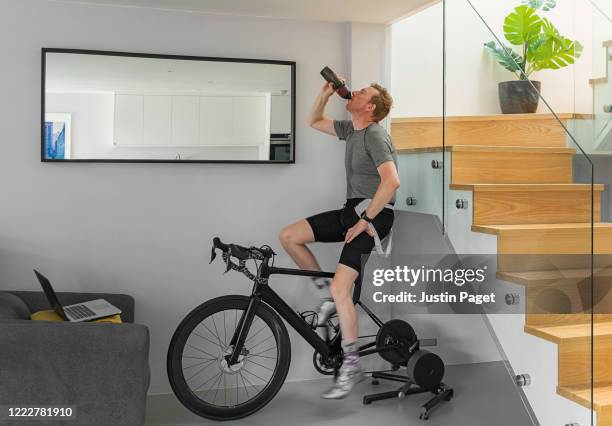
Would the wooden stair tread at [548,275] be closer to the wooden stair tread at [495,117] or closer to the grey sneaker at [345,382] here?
the wooden stair tread at [495,117]

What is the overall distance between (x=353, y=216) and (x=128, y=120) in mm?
1451

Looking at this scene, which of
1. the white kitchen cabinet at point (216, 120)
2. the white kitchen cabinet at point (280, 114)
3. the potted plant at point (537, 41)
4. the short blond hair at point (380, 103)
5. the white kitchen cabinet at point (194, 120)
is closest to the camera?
the short blond hair at point (380, 103)

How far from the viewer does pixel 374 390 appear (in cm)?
399

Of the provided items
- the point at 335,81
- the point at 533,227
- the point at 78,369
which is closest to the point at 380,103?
the point at 335,81

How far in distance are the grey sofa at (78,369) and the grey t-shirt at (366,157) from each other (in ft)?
4.69

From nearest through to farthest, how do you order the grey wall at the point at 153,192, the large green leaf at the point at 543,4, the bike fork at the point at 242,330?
the bike fork at the point at 242,330 → the grey wall at the point at 153,192 → the large green leaf at the point at 543,4

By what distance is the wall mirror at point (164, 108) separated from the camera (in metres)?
3.67

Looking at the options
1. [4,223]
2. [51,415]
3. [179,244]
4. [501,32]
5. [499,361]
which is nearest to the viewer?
[51,415]

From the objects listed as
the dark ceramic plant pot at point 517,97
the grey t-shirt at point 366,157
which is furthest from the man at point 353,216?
the dark ceramic plant pot at point 517,97

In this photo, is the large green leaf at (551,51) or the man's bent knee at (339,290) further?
the large green leaf at (551,51)

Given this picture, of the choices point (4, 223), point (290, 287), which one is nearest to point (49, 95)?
point (4, 223)

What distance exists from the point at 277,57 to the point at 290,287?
1.48 meters

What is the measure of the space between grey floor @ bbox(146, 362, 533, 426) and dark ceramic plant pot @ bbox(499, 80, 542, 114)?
1.65 metres

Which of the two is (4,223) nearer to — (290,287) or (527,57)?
(290,287)
